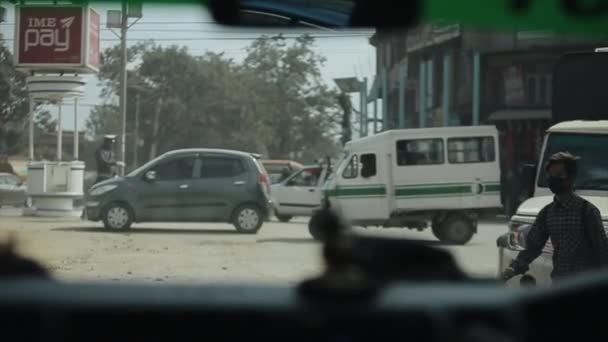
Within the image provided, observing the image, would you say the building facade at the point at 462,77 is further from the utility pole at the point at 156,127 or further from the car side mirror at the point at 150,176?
the car side mirror at the point at 150,176

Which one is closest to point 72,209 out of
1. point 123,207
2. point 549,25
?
point 123,207

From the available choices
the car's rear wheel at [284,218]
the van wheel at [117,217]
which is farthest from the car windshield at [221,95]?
the van wheel at [117,217]

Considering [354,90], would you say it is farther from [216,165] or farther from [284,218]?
[284,218]

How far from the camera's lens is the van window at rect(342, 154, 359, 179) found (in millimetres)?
2811

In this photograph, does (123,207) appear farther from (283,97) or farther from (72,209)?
(283,97)

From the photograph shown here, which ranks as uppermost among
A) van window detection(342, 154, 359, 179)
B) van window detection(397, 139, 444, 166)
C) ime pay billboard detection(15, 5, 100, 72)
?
ime pay billboard detection(15, 5, 100, 72)

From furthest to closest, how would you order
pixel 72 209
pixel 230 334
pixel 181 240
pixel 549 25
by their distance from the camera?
pixel 181 240 < pixel 72 209 < pixel 549 25 < pixel 230 334

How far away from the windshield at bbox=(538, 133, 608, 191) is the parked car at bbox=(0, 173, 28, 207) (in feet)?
13.4

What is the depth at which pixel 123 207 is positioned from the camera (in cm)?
429

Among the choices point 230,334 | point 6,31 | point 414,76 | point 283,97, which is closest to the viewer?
point 230,334

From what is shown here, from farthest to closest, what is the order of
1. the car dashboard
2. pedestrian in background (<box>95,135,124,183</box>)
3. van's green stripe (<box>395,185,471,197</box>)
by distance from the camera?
van's green stripe (<box>395,185,471,197</box>), pedestrian in background (<box>95,135,124,183</box>), the car dashboard

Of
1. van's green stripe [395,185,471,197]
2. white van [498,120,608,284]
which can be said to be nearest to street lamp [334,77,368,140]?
van's green stripe [395,185,471,197]

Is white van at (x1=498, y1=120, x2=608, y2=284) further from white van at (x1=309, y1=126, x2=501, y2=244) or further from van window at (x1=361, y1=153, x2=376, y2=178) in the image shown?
van window at (x1=361, y1=153, x2=376, y2=178)

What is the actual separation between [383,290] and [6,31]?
30.5 inches
